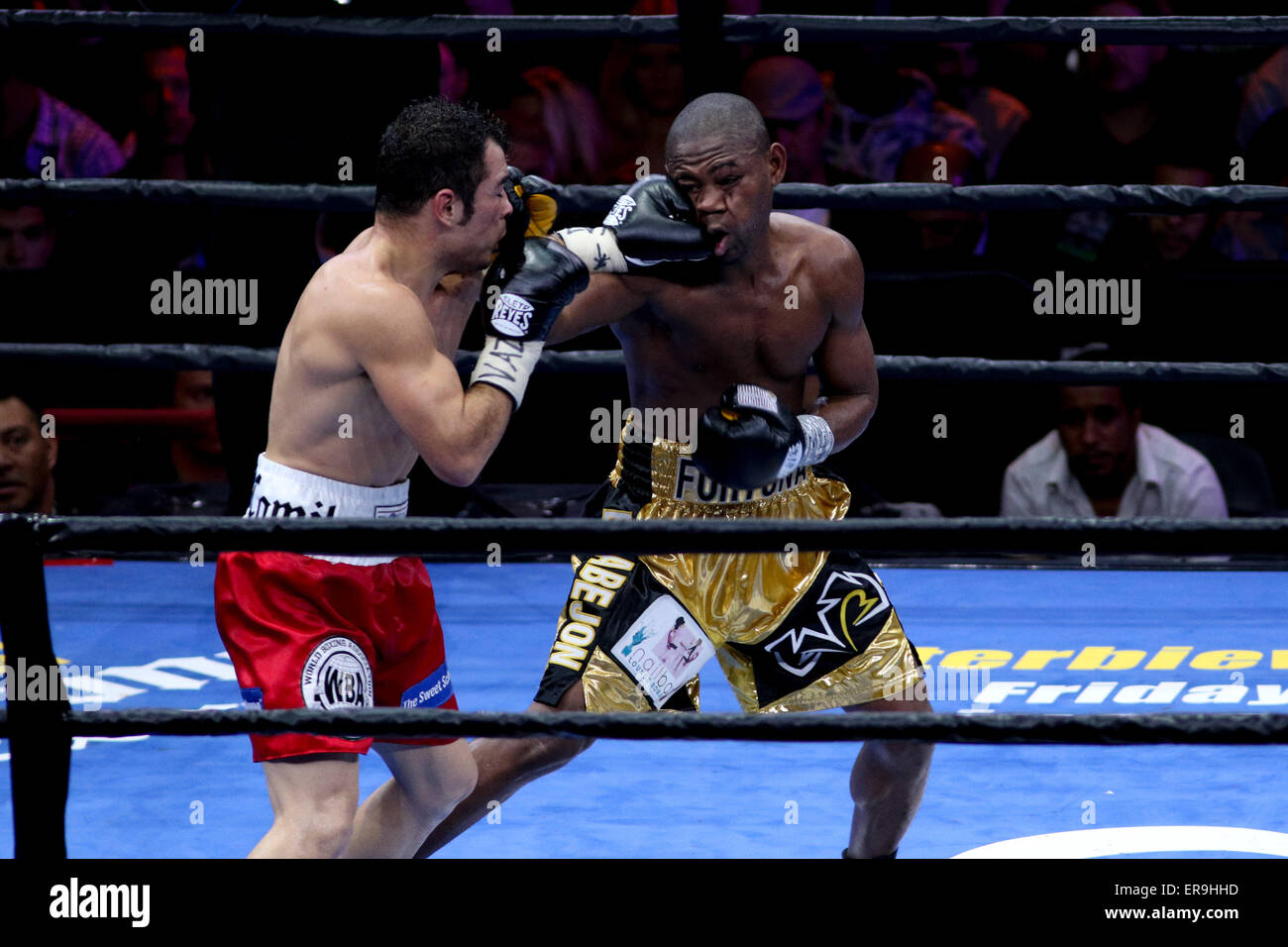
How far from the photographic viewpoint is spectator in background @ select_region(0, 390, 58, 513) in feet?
14.1

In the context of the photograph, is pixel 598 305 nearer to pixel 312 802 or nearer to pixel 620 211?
pixel 620 211

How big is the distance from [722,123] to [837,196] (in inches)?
9.0

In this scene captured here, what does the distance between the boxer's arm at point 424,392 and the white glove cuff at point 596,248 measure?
1.12ft

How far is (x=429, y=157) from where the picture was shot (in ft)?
6.65

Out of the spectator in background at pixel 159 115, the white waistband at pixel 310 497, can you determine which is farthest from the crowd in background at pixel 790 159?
the white waistband at pixel 310 497

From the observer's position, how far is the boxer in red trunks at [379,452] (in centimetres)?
193

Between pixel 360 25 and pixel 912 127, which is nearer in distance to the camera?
pixel 360 25

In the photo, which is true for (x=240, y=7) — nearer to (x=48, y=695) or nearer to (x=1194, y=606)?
(x=48, y=695)

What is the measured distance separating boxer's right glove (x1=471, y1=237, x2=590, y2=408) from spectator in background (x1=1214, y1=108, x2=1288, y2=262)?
3175mm

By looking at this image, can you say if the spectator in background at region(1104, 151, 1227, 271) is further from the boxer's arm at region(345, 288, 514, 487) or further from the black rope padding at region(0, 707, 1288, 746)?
the black rope padding at region(0, 707, 1288, 746)

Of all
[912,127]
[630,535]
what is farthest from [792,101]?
[630,535]

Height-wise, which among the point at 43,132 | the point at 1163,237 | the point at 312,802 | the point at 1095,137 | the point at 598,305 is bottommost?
the point at 312,802
